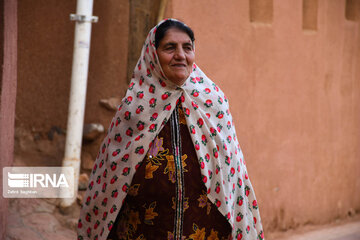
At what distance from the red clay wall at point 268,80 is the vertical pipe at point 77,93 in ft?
1.68

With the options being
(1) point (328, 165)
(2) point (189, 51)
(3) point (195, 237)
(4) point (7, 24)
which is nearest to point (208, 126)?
(2) point (189, 51)

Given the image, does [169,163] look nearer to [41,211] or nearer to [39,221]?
[39,221]

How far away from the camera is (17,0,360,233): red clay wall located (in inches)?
184

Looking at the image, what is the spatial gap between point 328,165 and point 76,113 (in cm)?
343

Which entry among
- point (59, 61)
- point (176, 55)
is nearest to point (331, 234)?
point (59, 61)

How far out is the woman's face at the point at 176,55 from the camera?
96.2 inches

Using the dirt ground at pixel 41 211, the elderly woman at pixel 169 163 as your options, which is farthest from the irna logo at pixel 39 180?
the elderly woman at pixel 169 163

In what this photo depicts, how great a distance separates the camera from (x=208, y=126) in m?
2.52

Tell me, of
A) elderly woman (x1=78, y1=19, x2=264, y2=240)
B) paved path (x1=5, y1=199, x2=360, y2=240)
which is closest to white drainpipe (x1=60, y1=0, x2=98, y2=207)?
paved path (x1=5, y1=199, x2=360, y2=240)

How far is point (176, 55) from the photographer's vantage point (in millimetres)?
2445

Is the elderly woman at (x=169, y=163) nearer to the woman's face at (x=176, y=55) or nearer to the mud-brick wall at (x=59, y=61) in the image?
the woman's face at (x=176, y=55)

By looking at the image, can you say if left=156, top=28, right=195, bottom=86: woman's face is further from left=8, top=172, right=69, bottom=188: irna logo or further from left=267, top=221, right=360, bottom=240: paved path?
left=267, top=221, right=360, bottom=240: paved path

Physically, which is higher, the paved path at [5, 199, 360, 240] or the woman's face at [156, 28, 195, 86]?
the woman's face at [156, 28, 195, 86]

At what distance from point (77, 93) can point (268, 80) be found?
212 centimetres
